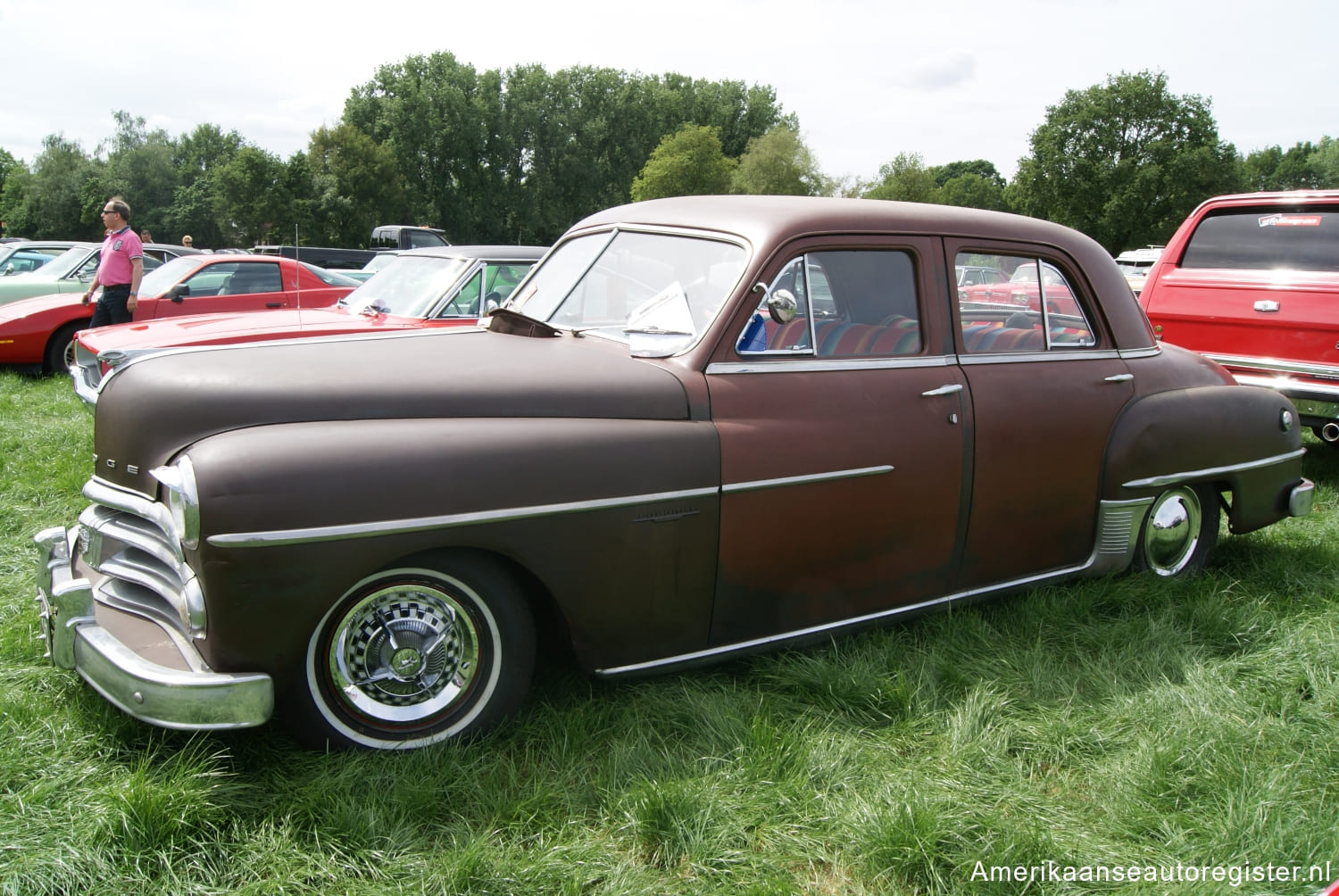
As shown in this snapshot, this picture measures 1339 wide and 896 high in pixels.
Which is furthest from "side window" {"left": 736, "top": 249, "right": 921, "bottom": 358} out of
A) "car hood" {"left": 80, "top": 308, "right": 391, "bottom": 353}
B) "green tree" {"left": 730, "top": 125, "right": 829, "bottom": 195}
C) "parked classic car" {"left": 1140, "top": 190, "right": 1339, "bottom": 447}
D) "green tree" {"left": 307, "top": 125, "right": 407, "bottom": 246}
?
"green tree" {"left": 730, "top": 125, "right": 829, "bottom": 195}

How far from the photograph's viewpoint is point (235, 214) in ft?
151

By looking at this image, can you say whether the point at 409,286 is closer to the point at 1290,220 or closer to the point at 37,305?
the point at 37,305

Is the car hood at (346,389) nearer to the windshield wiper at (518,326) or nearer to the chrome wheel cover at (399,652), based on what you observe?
the windshield wiper at (518,326)

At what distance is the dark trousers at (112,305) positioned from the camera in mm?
8359

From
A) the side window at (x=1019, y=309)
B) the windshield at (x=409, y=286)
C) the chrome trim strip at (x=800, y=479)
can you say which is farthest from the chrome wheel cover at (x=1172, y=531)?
the windshield at (x=409, y=286)

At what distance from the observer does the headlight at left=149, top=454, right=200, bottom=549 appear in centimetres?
228

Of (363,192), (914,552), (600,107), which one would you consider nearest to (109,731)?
(914,552)

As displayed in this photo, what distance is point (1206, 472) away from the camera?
4137mm

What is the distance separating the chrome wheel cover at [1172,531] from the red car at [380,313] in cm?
411

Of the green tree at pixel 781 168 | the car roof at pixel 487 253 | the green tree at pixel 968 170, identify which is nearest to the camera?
the car roof at pixel 487 253

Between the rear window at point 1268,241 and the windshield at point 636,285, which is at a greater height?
the rear window at point 1268,241

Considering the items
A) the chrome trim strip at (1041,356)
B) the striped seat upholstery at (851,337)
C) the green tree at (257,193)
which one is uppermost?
the green tree at (257,193)

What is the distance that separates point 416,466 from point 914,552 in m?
1.82

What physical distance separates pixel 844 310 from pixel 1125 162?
47.0m
